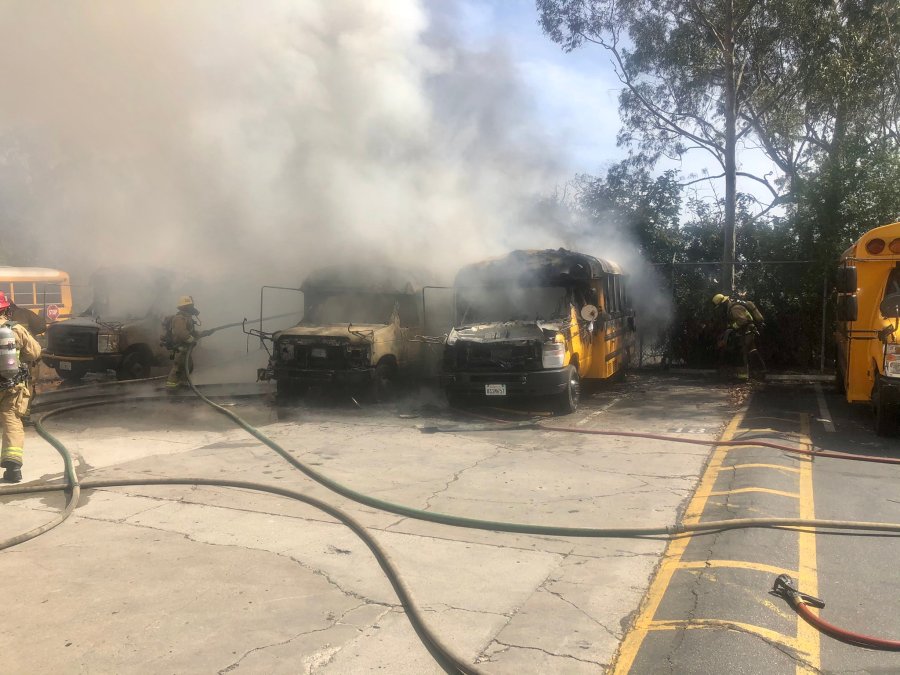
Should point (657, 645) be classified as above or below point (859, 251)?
below

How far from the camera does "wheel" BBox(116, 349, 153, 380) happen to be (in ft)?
44.0

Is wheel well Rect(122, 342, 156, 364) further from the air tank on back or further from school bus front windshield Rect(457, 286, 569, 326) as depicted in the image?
the air tank on back

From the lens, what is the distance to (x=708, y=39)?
1720cm

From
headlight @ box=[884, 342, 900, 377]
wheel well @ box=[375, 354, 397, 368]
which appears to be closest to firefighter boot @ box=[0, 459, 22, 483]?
wheel well @ box=[375, 354, 397, 368]

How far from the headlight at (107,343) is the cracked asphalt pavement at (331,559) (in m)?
5.18

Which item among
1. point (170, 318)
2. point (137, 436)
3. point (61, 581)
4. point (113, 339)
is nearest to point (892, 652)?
point (61, 581)

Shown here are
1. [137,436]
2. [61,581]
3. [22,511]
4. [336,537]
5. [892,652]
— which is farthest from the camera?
[137,436]

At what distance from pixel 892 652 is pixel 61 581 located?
4458 millimetres

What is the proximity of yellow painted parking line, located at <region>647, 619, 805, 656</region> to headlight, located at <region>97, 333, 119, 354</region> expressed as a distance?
11866 mm

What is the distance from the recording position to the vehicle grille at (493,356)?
9.38 m

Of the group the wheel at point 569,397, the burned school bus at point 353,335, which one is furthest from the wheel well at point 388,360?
the wheel at point 569,397

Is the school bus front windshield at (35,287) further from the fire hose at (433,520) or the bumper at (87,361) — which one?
the fire hose at (433,520)

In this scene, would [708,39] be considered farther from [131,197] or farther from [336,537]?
[336,537]

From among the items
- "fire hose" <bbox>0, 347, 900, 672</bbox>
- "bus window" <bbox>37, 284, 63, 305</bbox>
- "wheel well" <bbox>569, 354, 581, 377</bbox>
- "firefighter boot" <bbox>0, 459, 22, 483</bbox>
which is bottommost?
"fire hose" <bbox>0, 347, 900, 672</bbox>
